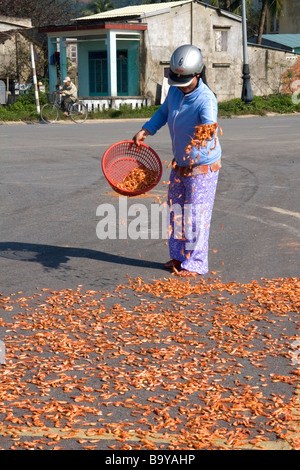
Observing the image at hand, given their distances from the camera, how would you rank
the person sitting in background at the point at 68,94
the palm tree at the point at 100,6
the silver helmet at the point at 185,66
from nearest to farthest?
the silver helmet at the point at 185,66 < the person sitting in background at the point at 68,94 < the palm tree at the point at 100,6

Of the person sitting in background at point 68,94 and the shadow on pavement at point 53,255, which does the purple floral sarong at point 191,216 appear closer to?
the shadow on pavement at point 53,255

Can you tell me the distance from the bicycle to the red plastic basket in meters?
21.1

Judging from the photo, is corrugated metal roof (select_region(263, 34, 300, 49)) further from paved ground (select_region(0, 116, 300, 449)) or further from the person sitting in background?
paved ground (select_region(0, 116, 300, 449))

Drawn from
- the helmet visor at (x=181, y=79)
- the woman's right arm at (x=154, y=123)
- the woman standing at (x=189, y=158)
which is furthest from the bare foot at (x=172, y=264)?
the helmet visor at (x=181, y=79)

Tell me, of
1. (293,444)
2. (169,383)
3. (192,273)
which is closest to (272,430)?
(293,444)

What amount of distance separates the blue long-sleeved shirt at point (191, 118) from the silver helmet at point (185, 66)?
0.19 m

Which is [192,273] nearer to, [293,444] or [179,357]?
[179,357]

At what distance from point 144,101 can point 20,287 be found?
29.7 metres

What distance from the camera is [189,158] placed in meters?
6.84

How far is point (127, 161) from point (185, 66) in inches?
50.3

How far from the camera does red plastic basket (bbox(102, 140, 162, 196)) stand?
713 centimetres

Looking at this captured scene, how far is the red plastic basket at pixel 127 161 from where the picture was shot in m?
7.13

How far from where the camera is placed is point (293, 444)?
374 centimetres

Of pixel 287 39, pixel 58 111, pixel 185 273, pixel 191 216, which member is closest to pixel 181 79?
pixel 191 216
